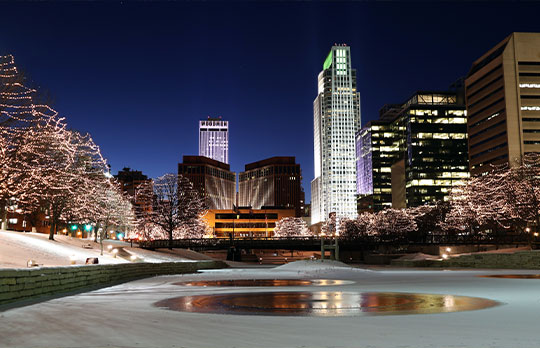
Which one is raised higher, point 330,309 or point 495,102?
point 495,102

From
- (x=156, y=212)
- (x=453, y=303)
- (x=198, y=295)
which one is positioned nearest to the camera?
(x=453, y=303)

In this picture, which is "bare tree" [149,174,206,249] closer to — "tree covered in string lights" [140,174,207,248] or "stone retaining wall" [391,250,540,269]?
"tree covered in string lights" [140,174,207,248]

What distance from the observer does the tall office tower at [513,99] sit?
518 ft

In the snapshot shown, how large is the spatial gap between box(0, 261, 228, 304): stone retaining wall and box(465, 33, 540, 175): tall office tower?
14665 cm

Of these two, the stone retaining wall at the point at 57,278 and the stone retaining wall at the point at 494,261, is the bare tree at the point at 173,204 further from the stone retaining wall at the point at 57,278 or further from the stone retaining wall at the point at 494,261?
the stone retaining wall at the point at 57,278

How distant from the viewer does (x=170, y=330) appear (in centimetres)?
1085

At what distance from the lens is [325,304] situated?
16516mm

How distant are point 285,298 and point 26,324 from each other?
9983mm

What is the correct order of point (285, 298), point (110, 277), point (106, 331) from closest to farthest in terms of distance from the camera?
point (106, 331)
point (285, 298)
point (110, 277)

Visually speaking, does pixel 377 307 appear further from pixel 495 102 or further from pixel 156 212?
pixel 495 102

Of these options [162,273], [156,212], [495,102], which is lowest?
[162,273]

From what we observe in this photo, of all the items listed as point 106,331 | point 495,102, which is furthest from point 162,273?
point 495,102

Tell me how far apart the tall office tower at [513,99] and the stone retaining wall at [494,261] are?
99999mm

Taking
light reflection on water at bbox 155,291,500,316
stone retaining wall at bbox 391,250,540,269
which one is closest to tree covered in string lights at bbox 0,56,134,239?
light reflection on water at bbox 155,291,500,316
